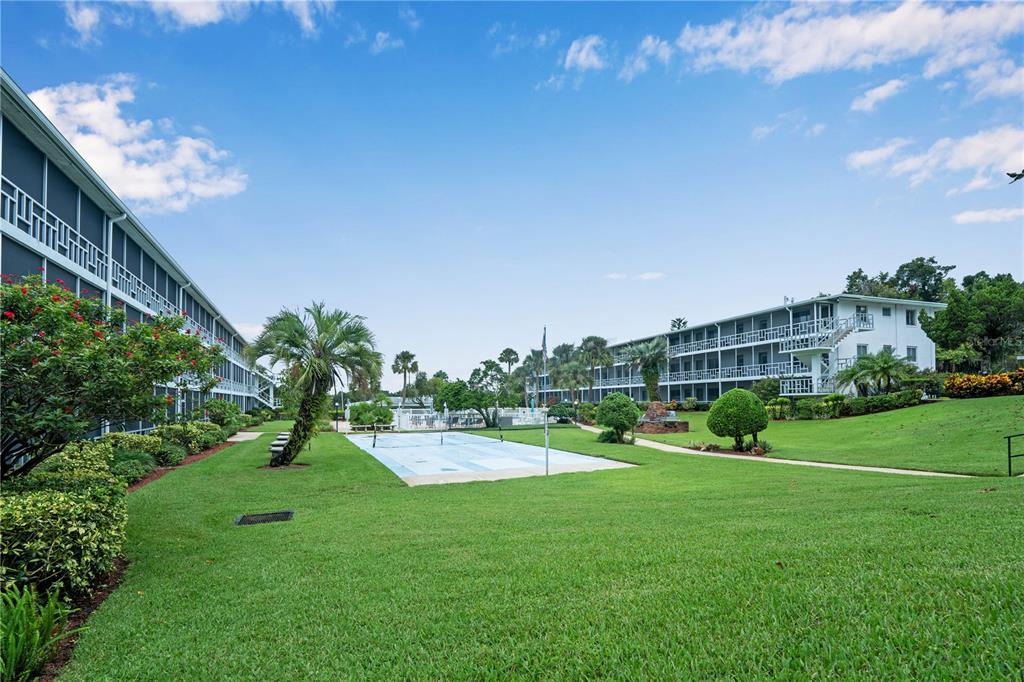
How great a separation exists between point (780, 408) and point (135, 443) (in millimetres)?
30976

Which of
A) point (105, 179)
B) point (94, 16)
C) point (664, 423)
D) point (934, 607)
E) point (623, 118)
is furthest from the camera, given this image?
point (664, 423)

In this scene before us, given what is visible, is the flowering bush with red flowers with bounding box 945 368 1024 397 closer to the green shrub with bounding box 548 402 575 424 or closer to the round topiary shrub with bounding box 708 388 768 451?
the round topiary shrub with bounding box 708 388 768 451


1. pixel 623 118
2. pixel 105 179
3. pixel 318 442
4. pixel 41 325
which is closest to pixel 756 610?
pixel 41 325

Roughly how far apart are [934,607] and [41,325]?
872 centimetres

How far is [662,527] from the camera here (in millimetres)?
6980

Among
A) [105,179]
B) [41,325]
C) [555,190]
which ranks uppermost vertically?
[555,190]

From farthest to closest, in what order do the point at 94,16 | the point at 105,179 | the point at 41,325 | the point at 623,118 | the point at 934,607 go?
the point at 623,118
the point at 105,179
the point at 94,16
the point at 41,325
the point at 934,607

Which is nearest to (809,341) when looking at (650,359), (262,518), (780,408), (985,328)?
(780,408)

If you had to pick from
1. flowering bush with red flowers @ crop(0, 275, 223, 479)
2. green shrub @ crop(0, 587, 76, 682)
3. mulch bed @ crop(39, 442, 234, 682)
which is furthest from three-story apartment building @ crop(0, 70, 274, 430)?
green shrub @ crop(0, 587, 76, 682)

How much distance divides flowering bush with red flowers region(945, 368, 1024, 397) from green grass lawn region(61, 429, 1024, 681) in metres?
21.1

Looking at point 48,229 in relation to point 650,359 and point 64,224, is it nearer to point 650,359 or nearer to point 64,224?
point 64,224

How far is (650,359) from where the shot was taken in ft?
158

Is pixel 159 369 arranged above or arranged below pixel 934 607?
above

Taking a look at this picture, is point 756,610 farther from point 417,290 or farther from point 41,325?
point 417,290
